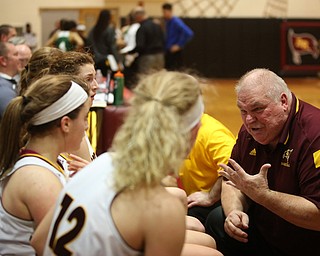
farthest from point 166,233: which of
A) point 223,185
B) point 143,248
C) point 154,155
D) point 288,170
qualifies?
point 223,185

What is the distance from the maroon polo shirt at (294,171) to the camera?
2.75 m

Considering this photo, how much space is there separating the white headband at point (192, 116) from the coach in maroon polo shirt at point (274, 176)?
0.83 meters

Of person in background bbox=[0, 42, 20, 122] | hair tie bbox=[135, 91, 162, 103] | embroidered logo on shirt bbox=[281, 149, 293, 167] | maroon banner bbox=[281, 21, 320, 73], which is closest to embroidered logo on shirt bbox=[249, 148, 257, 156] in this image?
embroidered logo on shirt bbox=[281, 149, 293, 167]

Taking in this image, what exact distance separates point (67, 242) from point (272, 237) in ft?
4.95

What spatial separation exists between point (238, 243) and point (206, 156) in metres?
0.61

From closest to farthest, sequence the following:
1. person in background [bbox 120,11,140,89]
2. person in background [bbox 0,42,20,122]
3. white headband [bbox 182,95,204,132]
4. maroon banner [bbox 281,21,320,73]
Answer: white headband [bbox 182,95,204,132], person in background [bbox 0,42,20,122], person in background [bbox 120,11,140,89], maroon banner [bbox 281,21,320,73]

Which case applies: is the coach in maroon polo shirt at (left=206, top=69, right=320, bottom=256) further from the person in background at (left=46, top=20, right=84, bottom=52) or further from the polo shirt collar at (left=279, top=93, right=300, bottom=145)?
the person in background at (left=46, top=20, right=84, bottom=52)

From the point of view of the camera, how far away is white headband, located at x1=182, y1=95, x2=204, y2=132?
1804 mm

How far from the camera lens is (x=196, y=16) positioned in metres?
15.0

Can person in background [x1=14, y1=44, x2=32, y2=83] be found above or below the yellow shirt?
above

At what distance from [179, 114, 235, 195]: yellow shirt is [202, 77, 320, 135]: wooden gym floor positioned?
10.5 ft

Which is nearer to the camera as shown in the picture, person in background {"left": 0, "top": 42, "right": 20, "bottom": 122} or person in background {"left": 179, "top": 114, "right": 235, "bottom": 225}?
person in background {"left": 179, "top": 114, "right": 235, "bottom": 225}

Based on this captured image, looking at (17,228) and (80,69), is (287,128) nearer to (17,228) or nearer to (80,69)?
(80,69)

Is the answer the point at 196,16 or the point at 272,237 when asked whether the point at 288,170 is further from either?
the point at 196,16
